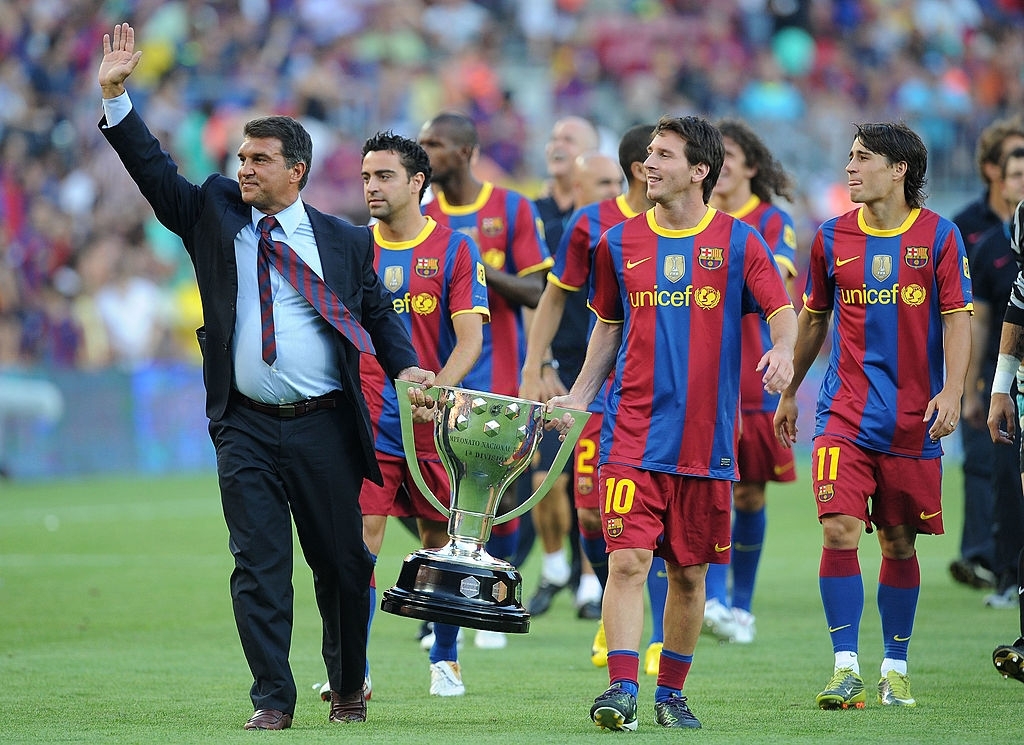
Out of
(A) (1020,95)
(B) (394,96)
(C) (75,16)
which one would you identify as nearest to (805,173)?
(A) (1020,95)

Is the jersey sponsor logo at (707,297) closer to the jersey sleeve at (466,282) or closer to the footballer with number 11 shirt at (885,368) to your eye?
the footballer with number 11 shirt at (885,368)

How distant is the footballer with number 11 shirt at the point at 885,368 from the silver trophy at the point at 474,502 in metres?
1.33

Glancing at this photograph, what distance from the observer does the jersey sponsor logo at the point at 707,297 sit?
6.43 meters

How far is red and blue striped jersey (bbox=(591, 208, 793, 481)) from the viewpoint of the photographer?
6.39 m

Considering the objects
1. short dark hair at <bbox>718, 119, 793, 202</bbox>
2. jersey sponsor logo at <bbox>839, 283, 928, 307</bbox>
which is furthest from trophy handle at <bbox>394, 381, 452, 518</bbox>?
short dark hair at <bbox>718, 119, 793, 202</bbox>

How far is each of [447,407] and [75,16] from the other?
64.5 feet

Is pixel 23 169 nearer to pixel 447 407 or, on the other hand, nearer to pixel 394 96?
pixel 394 96

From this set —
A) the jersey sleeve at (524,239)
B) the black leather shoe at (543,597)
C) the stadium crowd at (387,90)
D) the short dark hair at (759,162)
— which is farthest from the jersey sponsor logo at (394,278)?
the stadium crowd at (387,90)

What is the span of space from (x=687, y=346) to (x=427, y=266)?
1.60 meters

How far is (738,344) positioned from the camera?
21.3 ft

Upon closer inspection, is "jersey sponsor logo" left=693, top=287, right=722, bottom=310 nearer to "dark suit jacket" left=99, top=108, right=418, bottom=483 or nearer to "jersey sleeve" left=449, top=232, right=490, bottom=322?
"dark suit jacket" left=99, top=108, right=418, bottom=483

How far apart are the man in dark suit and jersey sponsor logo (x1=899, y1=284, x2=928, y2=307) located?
80.7 inches

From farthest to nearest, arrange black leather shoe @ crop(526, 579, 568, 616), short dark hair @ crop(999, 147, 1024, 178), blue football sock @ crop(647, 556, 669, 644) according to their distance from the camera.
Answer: black leather shoe @ crop(526, 579, 568, 616) < short dark hair @ crop(999, 147, 1024, 178) < blue football sock @ crop(647, 556, 669, 644)

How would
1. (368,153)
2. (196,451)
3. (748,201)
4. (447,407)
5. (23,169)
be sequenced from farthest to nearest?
(23,169)
(196,451)
(748,201)
(368,153)
(447,407)
